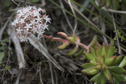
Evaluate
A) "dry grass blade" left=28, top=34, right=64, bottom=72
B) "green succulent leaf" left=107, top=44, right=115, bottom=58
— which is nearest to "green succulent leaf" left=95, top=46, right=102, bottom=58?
"green succulent leaf" left=107, top=44, right=115, bottom=58

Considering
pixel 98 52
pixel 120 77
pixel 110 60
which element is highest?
pixel 98 52

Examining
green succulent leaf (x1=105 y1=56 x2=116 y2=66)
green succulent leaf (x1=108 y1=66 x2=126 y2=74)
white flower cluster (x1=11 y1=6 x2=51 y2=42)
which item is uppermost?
white flower cluster (x1=11 y1=6 x2=51 y2=42)

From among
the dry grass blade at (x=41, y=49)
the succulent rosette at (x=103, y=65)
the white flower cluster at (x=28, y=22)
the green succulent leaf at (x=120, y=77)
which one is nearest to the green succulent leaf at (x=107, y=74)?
the succulent rosette at (x=103, y=65)

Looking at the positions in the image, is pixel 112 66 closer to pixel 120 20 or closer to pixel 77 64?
pixel 77 64

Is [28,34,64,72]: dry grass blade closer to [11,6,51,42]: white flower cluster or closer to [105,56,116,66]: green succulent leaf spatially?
[11,6,51,42]: white flower cluster

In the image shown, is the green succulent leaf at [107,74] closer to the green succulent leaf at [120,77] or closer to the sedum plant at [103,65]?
the sedum plant at [103,65]

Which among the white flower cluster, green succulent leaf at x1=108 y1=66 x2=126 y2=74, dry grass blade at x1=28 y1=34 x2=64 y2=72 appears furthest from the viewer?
dry grass blade at x1=28 y1=34 x2=64 y2=72

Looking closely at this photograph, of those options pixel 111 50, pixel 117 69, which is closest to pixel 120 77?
pixel 117 69

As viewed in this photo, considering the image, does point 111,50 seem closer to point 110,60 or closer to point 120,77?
point 110,60

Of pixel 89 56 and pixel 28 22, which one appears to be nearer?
pixel 89 56

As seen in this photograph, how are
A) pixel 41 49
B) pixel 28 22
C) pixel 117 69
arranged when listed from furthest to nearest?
pixel 41 49 < pixel 28 22 < pixel 117 69
